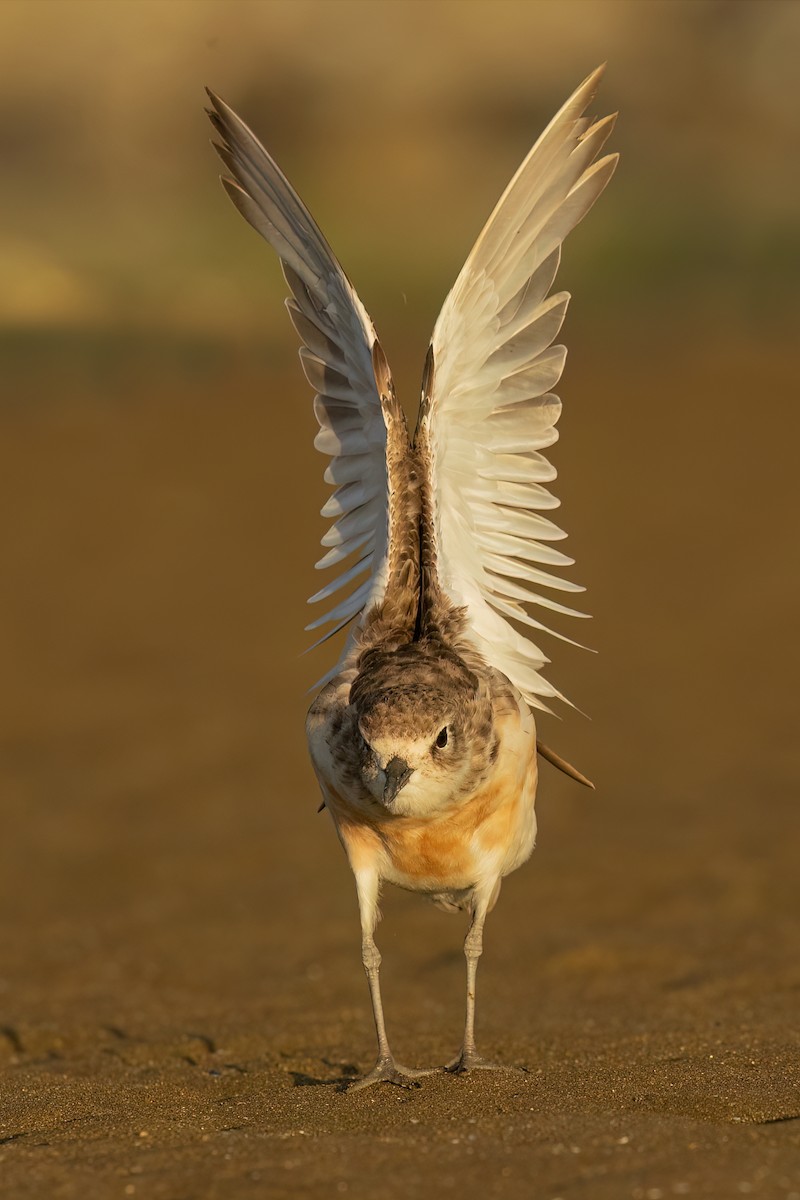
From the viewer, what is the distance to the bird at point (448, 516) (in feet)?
22.2

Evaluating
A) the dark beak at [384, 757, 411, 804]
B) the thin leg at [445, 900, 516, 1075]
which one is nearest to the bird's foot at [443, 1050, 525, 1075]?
the thin leg at [445, 900, 516, 1075]

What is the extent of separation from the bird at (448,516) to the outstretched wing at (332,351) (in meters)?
0.01

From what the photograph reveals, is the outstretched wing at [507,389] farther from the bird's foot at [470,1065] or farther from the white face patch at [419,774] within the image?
the bird's foot at [470,1065]

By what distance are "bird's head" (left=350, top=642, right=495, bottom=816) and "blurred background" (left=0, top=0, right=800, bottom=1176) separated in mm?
3044

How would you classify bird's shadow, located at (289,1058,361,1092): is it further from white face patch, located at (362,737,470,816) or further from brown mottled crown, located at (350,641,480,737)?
brown mottled crown, located at (350,641,480,737)

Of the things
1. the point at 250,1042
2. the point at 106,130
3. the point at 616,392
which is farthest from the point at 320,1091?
the point at 106,130

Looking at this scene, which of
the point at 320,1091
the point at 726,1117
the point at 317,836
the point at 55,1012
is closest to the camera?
the point at 726,1117

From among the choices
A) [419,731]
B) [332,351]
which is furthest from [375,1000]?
[332,351]

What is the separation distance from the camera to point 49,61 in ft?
124

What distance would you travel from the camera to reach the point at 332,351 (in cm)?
760

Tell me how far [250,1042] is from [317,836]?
5164mm

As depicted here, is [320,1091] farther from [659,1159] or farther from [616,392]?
[616,392]

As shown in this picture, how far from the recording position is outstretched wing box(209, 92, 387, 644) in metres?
7.16

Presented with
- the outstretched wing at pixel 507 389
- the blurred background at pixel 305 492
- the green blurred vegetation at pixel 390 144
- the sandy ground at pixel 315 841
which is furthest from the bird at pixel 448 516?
the green blurred vegetation at pixel 390 144
